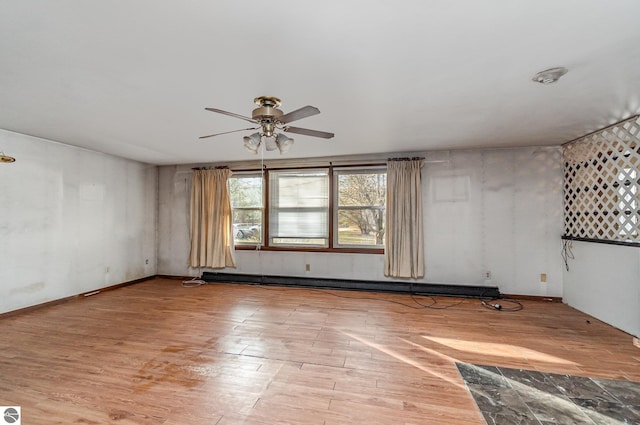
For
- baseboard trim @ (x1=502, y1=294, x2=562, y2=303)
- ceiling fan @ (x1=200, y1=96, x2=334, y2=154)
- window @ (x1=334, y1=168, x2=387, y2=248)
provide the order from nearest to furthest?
1. ceiling fan @ (x1=200, y1=96, x2=334, y2=154)
2. baseboard trim @ (x1=502, y1=294, x2=562, y2=303)
3. window @ (x1=334, y1=168, x2=387, y2=248)

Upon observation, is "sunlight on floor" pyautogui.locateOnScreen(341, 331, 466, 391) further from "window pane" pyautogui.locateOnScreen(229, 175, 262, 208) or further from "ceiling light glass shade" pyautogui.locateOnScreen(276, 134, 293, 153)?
"window pane" pyautogui.locateOnScreen(229, 175, 262, 208)

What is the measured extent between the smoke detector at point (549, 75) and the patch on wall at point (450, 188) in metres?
2.48

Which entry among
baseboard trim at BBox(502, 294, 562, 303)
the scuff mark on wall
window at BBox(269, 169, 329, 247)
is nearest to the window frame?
window at BBox(269, 169, 329, 247)

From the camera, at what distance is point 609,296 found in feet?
10.7

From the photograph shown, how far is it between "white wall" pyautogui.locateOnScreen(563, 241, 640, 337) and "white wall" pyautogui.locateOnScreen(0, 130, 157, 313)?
7285 millimetres

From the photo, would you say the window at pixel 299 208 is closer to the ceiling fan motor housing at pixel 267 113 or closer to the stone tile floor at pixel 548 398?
the ceiling fan motor housing at pixel 267 113

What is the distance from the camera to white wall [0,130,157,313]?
11.8 feet

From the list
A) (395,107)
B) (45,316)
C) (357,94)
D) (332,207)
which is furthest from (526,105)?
(45,316)

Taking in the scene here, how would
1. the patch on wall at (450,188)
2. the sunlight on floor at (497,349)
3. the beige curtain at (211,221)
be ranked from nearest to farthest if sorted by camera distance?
the sunlight on floor at (497,349) → the patch on wall at (450,188) → the beige curtain at (211,221)

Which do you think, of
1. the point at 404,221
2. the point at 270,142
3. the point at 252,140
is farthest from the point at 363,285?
the point at 252,140

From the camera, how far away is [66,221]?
420 centimetres

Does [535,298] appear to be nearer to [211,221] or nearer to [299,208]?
[299,208]

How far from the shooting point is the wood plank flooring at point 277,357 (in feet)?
5.99

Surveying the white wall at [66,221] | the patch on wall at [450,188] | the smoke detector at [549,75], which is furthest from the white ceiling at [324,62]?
the patch on wall at [450,188]
